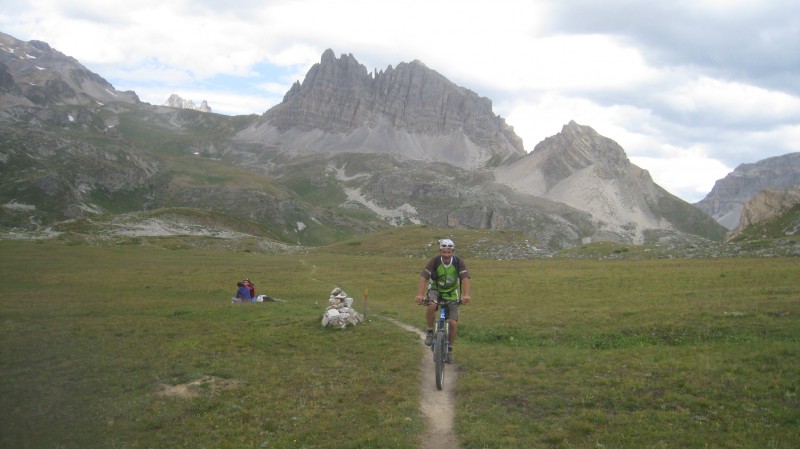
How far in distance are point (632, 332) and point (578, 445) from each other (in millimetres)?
12420

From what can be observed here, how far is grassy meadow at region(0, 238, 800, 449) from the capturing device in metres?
12.8

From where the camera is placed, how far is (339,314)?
26.9 metres

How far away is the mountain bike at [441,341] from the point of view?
1636cm

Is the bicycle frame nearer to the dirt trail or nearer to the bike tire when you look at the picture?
the bike tire

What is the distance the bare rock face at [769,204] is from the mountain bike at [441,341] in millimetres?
141269

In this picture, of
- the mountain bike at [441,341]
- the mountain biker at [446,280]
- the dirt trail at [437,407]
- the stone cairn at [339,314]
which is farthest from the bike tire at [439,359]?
the stone cairn at [339,314]

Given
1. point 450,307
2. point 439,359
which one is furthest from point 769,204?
point 439,359

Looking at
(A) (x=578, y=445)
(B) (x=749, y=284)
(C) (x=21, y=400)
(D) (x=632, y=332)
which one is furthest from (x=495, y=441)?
(B) (x=749, y=284)

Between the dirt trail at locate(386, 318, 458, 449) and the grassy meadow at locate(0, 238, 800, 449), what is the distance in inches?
13.4

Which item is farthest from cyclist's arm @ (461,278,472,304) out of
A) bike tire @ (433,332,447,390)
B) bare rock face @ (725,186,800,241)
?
bare rock face @ (725,186,800,241)

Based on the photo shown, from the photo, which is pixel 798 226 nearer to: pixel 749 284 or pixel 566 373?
pixel 749 284

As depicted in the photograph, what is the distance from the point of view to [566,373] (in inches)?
671

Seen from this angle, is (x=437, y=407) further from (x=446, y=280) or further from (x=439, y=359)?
(x=446, y=280)

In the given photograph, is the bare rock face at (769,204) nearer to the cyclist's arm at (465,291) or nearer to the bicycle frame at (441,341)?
the cyclist's arm at (465,291)
